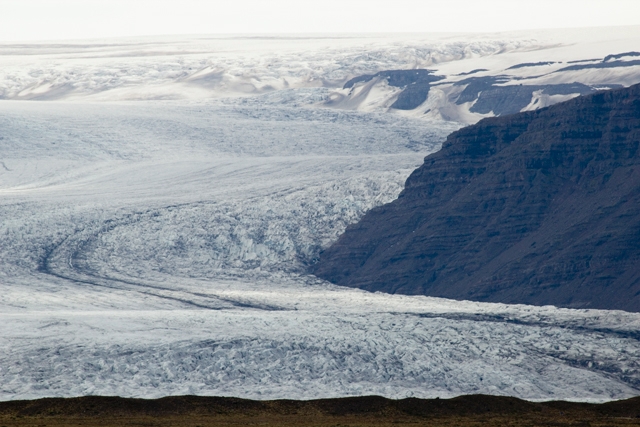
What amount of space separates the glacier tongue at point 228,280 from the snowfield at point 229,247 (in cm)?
8

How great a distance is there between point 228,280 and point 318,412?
17.8 meters

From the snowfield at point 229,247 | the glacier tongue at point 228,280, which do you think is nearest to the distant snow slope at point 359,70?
the snowfield at point 229,247

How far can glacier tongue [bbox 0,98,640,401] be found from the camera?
91.8 ft

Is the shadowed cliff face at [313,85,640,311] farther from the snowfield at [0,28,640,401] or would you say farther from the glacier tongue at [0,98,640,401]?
the glacier tongue at [0,98,640,401]

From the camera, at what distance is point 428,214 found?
148 ft

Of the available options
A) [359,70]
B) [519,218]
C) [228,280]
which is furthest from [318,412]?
[359,70]

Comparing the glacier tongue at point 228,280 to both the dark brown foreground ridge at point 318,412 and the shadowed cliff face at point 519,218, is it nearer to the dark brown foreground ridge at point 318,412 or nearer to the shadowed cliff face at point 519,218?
the dark brown foreground ridge at point 318,412

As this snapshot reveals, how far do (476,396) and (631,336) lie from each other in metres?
6.79

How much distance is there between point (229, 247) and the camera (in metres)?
43.9

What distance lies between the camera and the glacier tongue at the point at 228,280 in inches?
1102

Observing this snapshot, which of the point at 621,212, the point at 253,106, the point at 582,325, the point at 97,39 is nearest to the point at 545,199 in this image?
the point at 621,212

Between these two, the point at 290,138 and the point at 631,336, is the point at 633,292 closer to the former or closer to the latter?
the point at 631,336

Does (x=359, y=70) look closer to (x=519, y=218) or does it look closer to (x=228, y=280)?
(x=519, y=218)

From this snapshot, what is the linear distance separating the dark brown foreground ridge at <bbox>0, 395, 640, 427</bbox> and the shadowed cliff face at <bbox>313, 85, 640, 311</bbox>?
482 inches
